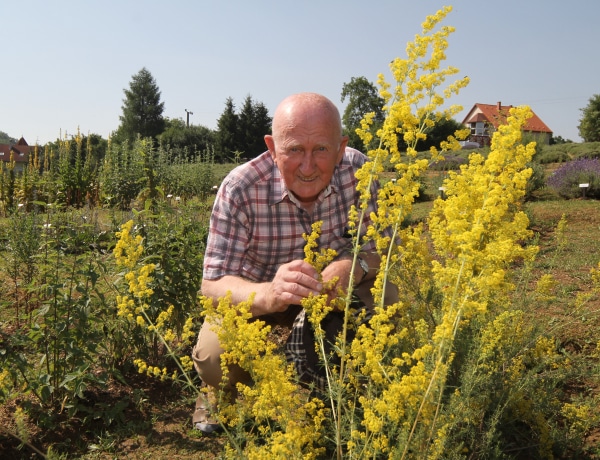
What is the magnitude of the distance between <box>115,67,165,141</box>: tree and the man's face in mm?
58158

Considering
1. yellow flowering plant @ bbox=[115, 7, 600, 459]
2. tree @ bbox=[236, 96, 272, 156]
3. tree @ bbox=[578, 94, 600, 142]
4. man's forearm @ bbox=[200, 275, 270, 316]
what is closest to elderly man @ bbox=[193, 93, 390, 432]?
man's forearm @ bbox=[200, 275, 270, 316]

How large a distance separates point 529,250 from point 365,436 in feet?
3.39

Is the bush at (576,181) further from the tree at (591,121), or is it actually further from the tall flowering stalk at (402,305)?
the tree at (591,121)

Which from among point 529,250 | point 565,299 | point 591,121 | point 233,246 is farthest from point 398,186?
point 591,121

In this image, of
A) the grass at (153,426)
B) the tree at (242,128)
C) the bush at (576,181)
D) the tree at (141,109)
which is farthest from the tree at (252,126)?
the grass at (153,426)

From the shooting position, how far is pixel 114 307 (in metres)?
3.31

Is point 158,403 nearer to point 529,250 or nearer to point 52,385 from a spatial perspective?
point 52,385

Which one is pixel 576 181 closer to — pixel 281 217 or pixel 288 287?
pixel 281 217

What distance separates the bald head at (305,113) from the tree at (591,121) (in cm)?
4503

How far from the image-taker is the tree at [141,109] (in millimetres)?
58406

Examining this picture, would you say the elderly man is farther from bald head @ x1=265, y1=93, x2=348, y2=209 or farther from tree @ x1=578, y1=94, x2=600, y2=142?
tree @ x1=578, y1=94, x2=600, y2=142

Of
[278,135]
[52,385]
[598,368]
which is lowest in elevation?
[52,385]

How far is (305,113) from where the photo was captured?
2.81 meters

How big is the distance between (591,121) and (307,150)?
46.7 m
